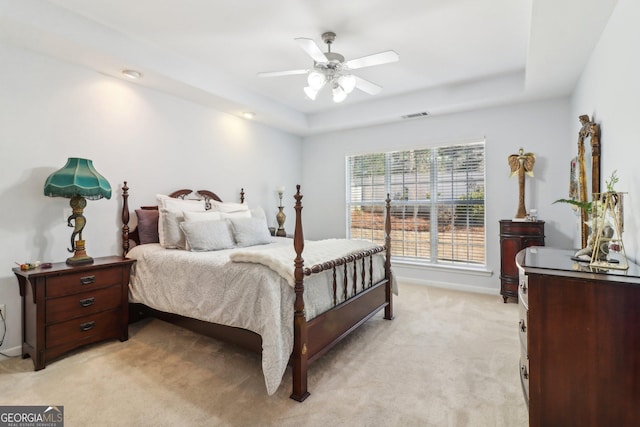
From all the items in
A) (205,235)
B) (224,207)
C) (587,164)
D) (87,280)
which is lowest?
(87,280)

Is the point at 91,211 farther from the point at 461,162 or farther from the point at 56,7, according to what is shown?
the point at 461,162

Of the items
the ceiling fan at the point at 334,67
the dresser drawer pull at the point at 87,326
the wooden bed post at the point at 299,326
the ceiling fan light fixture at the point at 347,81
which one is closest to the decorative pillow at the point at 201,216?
the dresser drawer pull at the point at 87,326

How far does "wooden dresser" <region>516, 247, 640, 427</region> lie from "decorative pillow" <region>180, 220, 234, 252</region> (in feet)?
8.35

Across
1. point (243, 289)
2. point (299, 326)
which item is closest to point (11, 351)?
point (243, 289)

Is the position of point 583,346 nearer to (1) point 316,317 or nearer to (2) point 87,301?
(1) point 316,317

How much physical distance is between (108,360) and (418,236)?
4.02 metres

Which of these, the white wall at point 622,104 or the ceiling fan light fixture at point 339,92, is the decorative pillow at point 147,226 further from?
the white wall at point 622,104

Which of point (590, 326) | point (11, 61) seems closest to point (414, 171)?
point (590, 326)

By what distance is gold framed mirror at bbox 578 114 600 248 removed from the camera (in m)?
2.43

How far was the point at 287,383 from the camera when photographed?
6.89 ft

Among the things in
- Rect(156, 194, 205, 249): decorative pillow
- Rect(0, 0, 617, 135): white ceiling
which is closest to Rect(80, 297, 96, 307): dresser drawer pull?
Rect(156, 194, 205, 249): decorative pillow

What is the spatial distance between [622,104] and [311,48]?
203 centimetres

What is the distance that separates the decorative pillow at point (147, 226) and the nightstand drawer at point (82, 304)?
0.67 meters

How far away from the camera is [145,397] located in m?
1.94
